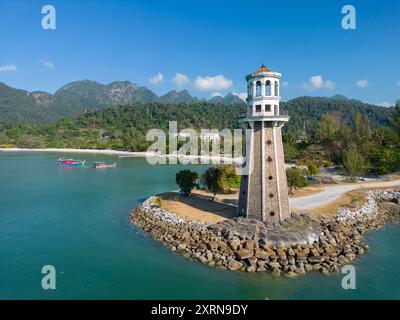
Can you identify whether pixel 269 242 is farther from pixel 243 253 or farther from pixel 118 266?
pixel 118 266

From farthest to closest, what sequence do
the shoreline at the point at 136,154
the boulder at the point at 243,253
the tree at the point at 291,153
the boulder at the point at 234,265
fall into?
the shoreline at the point at 136,154
the tree at the point at 291,153
the boulder at the point at 243,253
the boulder at the point at 234,265

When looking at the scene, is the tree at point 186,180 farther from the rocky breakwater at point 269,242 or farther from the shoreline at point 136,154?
the shoreline at point 136,154

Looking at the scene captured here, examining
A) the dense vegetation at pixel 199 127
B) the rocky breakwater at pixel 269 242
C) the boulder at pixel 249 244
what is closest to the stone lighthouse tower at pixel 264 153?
the rocky breakwater at pixel 269 242

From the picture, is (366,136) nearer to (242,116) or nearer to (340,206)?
(340,206)

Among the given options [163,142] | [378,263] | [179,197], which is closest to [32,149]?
[163,142]

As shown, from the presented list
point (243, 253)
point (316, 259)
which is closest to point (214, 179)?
point (243, 253)

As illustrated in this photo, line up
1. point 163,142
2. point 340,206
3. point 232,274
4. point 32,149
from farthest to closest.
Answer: point 32,149 → point 163,142 → point 340,206 → point 232,274
